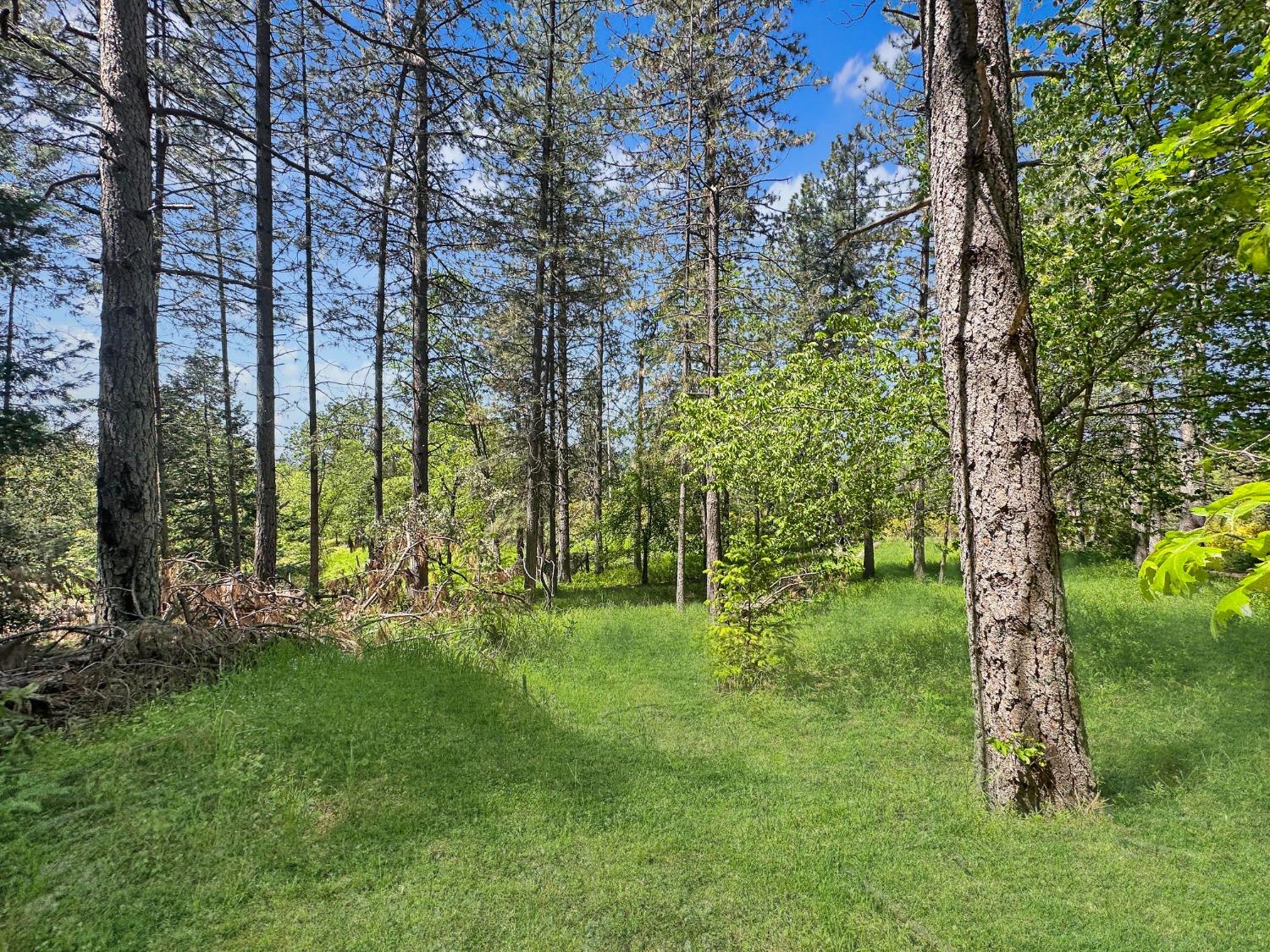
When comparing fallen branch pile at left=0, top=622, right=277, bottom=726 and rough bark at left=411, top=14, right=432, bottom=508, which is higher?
rough bark at left=411, top=14, right=432, bottom=508

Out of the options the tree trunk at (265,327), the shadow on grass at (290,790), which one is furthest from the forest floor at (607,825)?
the tree trunk at (265,327)

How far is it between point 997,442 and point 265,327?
9.54 meters

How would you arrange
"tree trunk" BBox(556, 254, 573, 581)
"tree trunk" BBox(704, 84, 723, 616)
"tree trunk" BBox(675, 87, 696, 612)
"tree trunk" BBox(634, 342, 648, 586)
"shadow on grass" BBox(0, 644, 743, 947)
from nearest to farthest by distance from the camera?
"shadow on grass" BBox(0, 644, 743, 947) < "tree trunk" BBox(704, 84, 723, 616) < "tree trunk" BBox(675, 87, 696, 612) < "tree trunk" BBox(556, 254, 573, 581) < "tree trunk" BBox(634, 342, 648, 586)

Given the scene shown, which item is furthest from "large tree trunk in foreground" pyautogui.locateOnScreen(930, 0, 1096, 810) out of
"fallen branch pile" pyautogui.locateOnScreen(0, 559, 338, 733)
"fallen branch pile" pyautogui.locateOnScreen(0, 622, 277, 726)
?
"fallen branch pile" pyautogui.locateOnScreen(0, 622, 277, 726)

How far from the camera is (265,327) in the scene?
323 inches

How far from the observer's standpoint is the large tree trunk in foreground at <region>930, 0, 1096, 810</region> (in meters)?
3.13

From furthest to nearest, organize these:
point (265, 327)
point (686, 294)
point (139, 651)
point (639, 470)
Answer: point (639, 470) < point (686, 294) < point (265, 327) < point (139, 651)

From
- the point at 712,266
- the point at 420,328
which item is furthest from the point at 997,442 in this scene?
the point at 420,328

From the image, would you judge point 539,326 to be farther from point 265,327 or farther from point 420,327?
point 265,327

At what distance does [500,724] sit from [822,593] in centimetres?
449

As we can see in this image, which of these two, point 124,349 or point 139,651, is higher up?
point 124,349

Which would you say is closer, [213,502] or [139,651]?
[139,651]

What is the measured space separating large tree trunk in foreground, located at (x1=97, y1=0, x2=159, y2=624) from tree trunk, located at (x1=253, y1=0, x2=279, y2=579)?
2.92 m

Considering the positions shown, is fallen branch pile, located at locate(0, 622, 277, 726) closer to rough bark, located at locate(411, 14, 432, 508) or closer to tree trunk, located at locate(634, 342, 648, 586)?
rough bark, located at locate(411, 14, 432, 508)
